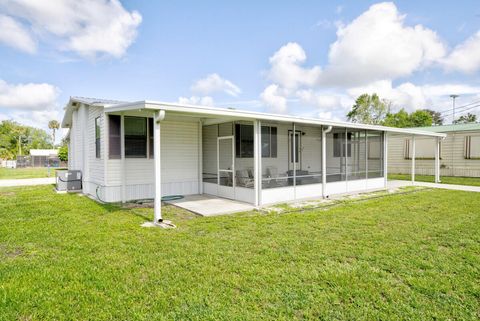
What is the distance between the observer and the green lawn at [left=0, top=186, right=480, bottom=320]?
2811 millimetres

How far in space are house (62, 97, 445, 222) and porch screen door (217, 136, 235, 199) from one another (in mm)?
30

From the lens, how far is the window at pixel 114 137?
8.16 m

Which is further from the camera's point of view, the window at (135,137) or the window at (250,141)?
the window at (135,137)

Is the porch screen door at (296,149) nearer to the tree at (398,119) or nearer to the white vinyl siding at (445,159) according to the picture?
the white vinyl siding at (445,159)

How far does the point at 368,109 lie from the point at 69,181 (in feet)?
101

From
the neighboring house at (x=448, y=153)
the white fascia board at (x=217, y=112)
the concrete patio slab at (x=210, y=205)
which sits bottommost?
the concrete patio slab at (x=210, y=205)

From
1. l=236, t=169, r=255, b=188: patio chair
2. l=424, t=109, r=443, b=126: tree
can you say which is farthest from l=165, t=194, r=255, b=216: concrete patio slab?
l=424, t=109, r=443, b=126: tree

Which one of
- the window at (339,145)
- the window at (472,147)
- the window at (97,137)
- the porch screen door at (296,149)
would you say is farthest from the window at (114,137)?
the window at (472,147)

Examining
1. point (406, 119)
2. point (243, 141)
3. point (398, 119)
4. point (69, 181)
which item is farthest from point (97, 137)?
point (406, 119)

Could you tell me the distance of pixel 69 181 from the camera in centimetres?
1126

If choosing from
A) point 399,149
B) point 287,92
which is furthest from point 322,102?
point 399,149

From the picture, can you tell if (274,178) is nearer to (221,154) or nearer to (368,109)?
(221,154)

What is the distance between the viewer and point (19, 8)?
34.0ft

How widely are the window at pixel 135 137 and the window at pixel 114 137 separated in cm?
23
